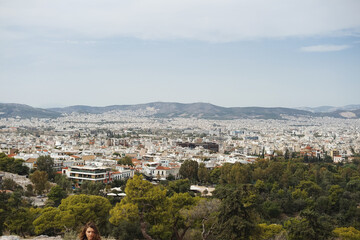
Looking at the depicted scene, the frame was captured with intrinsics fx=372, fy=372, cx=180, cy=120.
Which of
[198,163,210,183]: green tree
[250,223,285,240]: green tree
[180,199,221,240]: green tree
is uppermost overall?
[180,199,221,240]: green tree

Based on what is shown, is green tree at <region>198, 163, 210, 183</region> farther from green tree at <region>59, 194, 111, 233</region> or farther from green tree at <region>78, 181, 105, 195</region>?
green tree at <region>59, 194, 111, 233</region>

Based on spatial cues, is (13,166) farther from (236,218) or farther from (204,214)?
(236,218)

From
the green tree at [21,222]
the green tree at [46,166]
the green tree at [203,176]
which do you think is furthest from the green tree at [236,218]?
the green tree at [46,166]

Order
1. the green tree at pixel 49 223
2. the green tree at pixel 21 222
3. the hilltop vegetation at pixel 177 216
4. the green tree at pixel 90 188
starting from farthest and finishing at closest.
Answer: the green tree at pixel 90 188 → the green tree at pixel 21 222 → the green tree at pixel 49 223 → the hilltop vegetation at pixel 177 216

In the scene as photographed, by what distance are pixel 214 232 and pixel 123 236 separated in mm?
3050

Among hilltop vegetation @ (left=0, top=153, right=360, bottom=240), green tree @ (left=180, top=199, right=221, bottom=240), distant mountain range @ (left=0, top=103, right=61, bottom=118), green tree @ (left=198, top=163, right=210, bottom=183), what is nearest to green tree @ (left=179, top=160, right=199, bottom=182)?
green tree @ (left=198, top=163, right=210, bottom=183)

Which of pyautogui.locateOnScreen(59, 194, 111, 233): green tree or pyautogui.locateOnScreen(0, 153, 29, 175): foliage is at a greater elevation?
pyautogui.locateOnScreen(59, 194, 111, 233): green tree

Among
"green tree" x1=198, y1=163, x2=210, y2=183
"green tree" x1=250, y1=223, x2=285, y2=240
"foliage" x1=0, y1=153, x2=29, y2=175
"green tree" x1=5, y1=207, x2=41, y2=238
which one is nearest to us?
"green tree" x1=250, y1=223, x2=285, y2=240

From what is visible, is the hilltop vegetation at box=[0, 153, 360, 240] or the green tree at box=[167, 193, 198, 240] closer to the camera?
the hilltop vegetation at box=[0, 153, 360, 240]

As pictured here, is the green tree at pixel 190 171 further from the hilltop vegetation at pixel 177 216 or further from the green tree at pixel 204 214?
the green tree at pixel 204 214

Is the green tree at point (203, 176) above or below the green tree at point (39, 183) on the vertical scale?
below

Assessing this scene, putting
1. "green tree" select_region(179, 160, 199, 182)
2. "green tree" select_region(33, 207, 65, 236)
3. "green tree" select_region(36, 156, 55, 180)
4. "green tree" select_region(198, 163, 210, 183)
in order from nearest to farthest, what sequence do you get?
"green tree" select_region(33, 207, 65, 236), "green tree" select_region(36, 156, 55, 180), "green tree" select_region(198, 163, 210, 183), "green tree" select_region(179, 160, 199, 182)

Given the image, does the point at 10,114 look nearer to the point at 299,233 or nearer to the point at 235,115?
the point at 235,115

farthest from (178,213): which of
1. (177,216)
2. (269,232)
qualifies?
(269,232)
